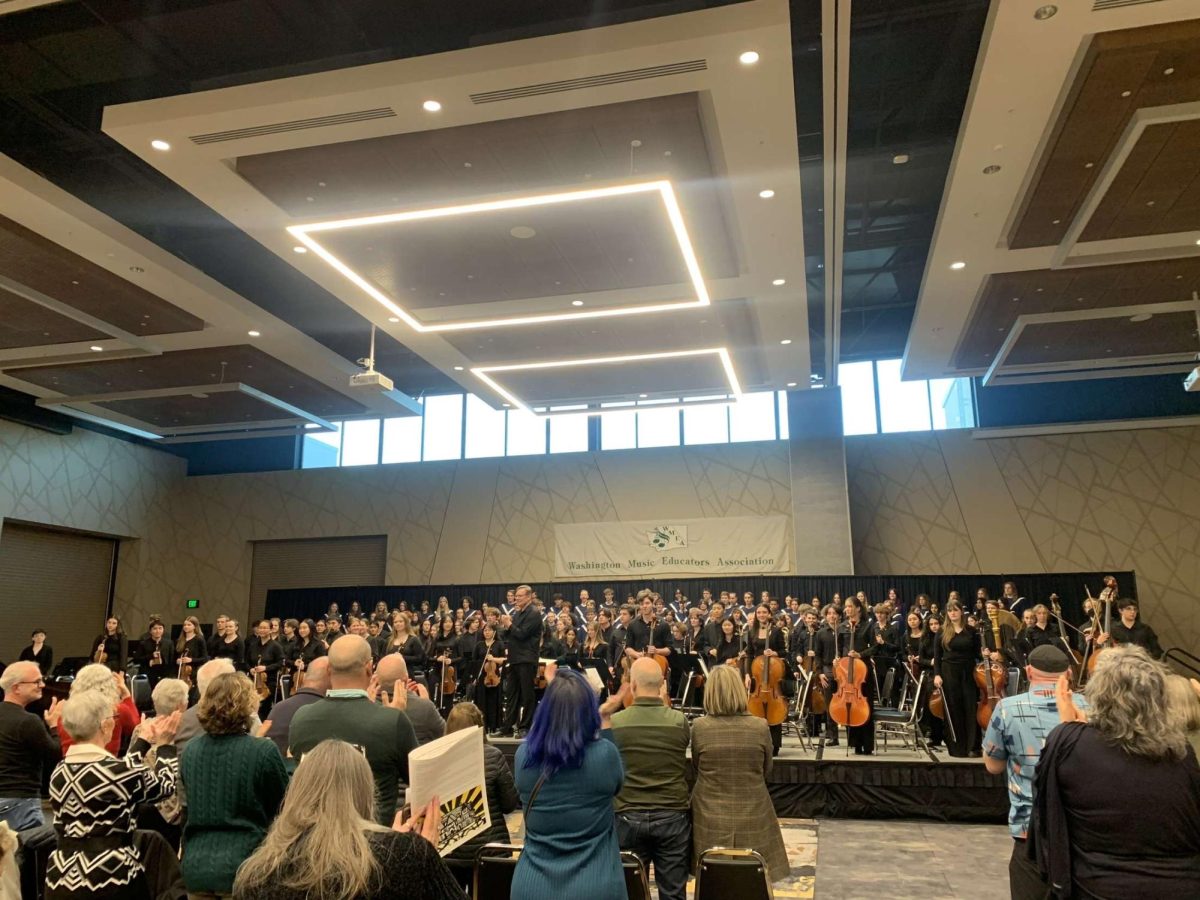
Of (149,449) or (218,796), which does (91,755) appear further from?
(149,449)

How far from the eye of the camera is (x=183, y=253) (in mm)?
9117

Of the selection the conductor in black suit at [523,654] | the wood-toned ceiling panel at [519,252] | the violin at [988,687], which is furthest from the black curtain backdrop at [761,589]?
the wood-toned ceiling panel at [519,252]

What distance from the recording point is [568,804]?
2.46m

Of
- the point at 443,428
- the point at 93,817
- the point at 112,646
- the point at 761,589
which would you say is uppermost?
the point at 443,428

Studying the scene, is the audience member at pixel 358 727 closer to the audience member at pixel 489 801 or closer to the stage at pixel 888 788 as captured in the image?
the audience member at pixel 489 801

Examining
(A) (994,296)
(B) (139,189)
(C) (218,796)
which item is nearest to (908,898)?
(C) (218,796)

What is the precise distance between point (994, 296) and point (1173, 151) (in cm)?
302

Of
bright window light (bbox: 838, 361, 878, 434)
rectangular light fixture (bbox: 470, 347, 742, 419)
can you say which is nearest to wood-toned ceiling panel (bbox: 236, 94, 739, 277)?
rectangular light fixture (bbox: 470, 347, 742, 419)

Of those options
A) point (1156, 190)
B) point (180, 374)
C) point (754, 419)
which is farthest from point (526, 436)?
point (1156, 190)

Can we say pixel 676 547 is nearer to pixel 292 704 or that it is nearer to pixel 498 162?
pixel 498 162

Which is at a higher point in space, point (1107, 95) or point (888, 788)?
point (1107, 95)

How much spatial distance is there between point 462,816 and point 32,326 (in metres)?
9.80

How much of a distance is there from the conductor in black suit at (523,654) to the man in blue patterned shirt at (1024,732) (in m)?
6.43

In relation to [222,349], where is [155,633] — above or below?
below
